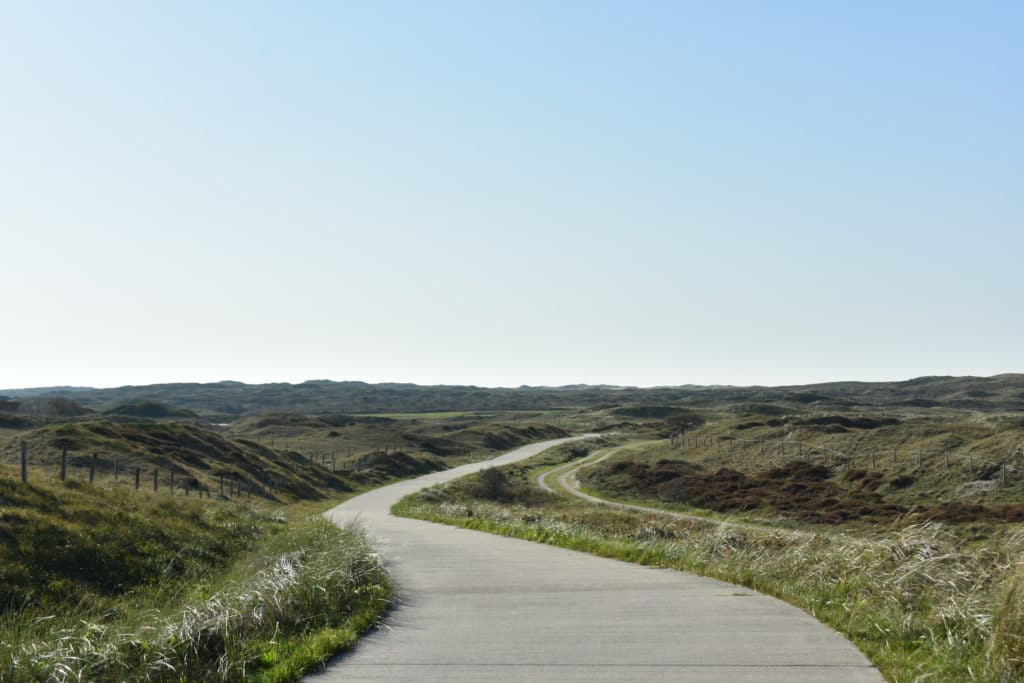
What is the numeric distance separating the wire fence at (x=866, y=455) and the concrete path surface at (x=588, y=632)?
42259 mm

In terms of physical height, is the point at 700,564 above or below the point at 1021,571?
below

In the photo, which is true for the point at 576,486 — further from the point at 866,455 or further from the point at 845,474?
the point at 866,455

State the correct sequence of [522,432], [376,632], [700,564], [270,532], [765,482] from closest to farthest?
[376,632], [700,564], [270,532], [765,482], [522,432]

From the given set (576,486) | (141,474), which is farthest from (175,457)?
(576,486)

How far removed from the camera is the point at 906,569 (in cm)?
1156

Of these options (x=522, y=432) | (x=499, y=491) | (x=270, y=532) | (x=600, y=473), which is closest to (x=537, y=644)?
(x=270, y=532)

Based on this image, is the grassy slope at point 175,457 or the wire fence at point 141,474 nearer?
the wire fence at point 141,474

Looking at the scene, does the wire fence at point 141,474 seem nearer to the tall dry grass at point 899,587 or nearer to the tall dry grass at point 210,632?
the tall dry grass at point 899,587

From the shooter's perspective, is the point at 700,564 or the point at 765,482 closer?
the point at 700,564

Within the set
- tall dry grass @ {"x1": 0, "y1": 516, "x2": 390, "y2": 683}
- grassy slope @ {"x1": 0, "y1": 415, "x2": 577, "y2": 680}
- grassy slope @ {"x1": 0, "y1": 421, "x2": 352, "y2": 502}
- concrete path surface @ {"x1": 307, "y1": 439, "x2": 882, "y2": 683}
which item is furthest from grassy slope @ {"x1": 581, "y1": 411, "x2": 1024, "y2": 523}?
tall dry grass @ {"x1": 0, "y1": 516, "x2": 390, "y2": 683}

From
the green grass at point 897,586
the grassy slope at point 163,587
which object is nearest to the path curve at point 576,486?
the grassy slope at point 163,587

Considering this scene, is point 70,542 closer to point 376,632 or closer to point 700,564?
point 376,632

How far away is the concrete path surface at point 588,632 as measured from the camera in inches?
326

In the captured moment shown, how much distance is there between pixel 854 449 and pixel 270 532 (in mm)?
52870
